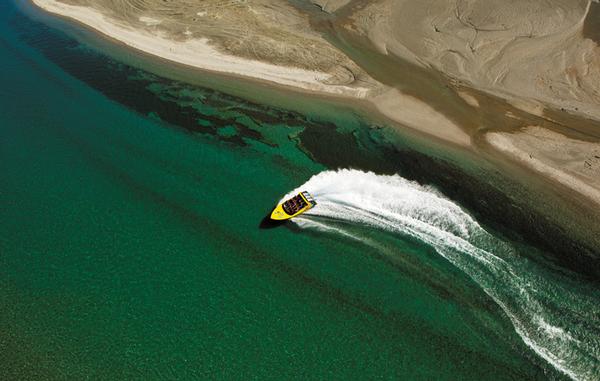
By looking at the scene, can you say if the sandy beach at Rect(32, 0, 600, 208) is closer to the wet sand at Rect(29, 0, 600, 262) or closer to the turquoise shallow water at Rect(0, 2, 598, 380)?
the wet sand at Rect(29, 0, 600, 262)

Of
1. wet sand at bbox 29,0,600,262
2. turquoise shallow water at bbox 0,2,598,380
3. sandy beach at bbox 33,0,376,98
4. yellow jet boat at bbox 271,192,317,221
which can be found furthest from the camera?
sandy beach at bbox 33,0,376,98

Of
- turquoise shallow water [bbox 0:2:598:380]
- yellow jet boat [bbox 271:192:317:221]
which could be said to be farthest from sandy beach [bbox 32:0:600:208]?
yellow jet boat [bbox 271:192:317:221]

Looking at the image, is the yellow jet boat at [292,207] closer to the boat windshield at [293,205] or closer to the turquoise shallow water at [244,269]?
the boat windshield at [293,205]

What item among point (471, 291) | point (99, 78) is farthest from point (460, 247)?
point (99, 78)

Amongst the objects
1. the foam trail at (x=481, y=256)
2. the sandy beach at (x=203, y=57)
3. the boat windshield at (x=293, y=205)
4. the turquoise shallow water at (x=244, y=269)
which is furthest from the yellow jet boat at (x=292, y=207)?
the sandy beach at (x=203, y=57)

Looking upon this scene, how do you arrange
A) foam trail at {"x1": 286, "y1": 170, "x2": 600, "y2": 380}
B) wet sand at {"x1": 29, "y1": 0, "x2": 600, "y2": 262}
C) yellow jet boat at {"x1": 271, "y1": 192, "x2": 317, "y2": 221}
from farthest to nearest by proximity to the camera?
1. wet sand at {"x1": 29, "y1": 0, "x2": 600, "y2": 262}
2. yellow jet boat at {"x1": 271, "y1": 192, "x2": 317, "y2": 221}
3. foam trail at {"x1": 286, "y1": 170, "x2": 600, "y2": 380}

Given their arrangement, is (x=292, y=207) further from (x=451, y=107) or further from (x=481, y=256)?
(x=451, y=107)

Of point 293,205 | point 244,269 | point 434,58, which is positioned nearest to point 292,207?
point 293,205

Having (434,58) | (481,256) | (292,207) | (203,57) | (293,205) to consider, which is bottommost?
(481,256)
